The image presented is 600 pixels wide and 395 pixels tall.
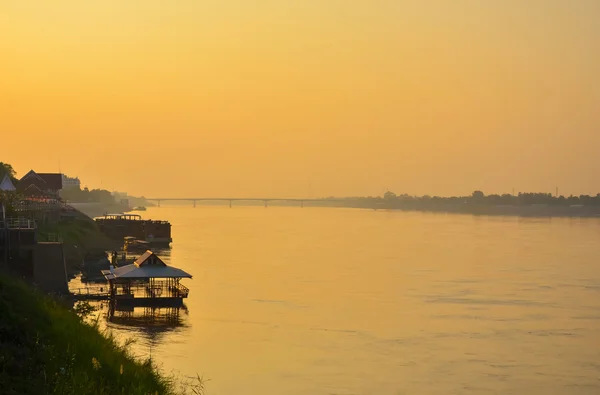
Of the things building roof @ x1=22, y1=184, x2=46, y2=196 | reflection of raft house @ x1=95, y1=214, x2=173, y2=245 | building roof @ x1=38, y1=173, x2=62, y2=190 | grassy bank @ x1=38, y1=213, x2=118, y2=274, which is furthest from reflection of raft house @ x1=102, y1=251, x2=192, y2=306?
building roof @ x1=38, y1=173, x2=62, y2=190

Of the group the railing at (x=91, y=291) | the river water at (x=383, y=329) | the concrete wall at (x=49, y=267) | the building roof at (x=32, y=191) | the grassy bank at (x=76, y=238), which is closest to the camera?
the river water at (x=383, y=329)

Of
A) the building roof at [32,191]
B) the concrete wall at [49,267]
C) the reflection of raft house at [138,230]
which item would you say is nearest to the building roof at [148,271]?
the concrete wall at [49,267]

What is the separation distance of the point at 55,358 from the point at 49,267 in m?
29.3

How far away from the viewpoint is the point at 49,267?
52250 millimetres

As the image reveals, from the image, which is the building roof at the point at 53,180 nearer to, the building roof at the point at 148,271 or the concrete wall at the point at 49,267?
the building roof at the point at 148,271

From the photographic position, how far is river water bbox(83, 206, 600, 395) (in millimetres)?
39969

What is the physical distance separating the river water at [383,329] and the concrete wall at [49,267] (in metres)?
4.55

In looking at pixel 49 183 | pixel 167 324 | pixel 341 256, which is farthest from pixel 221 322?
pixel 49 183

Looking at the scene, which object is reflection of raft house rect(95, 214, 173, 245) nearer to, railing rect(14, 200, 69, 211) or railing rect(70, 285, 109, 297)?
railing rect(14, 200, 69, 211)

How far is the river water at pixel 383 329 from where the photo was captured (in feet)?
131

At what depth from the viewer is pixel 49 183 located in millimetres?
127188

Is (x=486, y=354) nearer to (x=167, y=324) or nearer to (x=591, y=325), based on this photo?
(x=591, y=325)

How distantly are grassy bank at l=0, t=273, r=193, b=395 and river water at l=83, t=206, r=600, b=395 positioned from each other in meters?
10.5

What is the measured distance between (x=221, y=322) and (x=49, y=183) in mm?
80057
